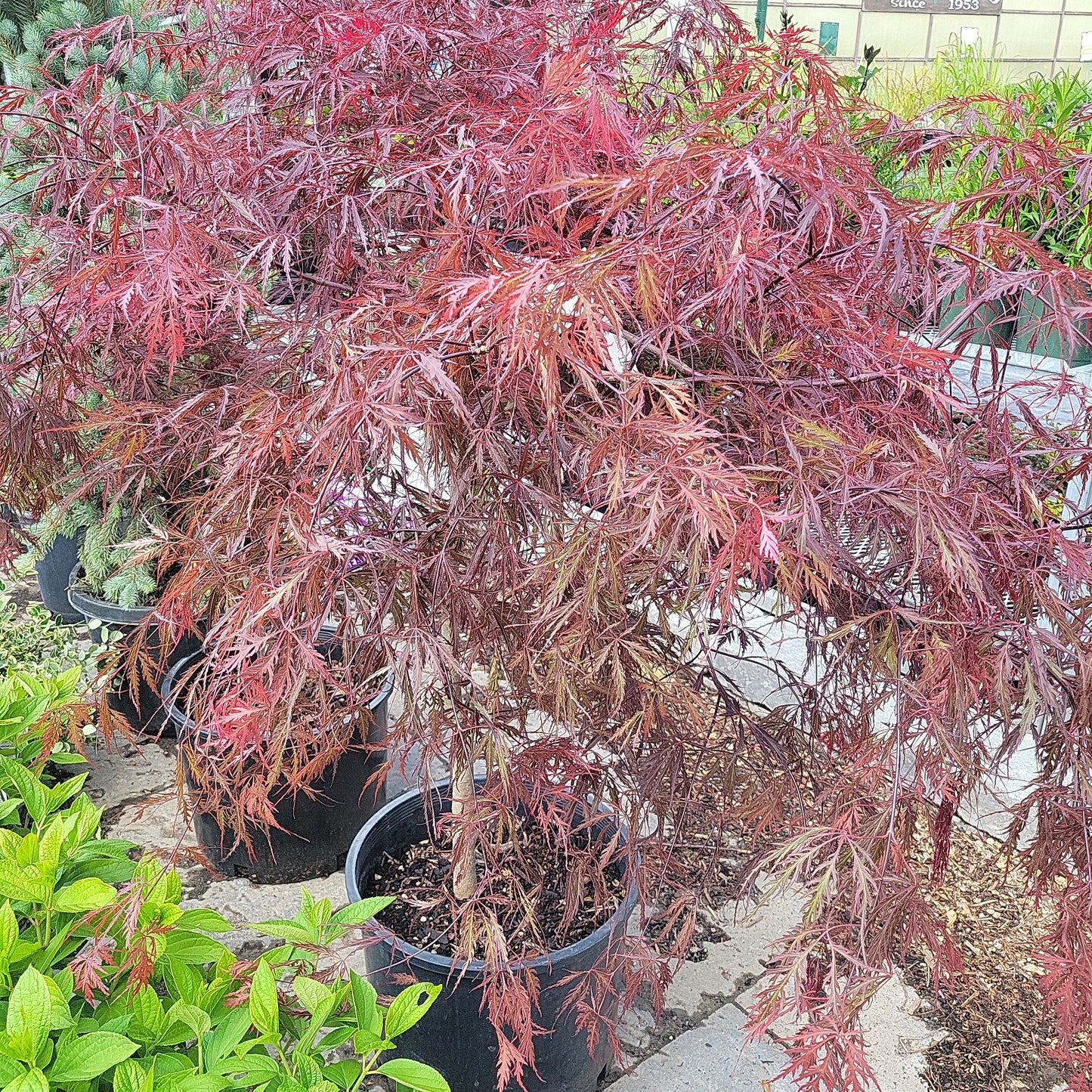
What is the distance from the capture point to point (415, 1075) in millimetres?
1255

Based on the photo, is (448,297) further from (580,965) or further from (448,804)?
(448,804)

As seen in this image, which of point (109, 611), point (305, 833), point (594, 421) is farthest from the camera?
point (109, 611)

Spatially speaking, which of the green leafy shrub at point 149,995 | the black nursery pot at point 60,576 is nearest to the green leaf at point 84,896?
the green leafy shrub at point 149,995

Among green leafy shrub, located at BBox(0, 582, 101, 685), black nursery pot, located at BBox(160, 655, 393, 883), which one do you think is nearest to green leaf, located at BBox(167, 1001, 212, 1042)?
black nursery pot, located at BBox(160, 655, 393, 883)

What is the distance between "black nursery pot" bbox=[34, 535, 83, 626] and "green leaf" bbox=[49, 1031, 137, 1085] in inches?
96.5

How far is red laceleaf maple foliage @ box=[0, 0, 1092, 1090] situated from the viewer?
957 millimetres

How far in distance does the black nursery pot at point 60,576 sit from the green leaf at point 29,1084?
252cm

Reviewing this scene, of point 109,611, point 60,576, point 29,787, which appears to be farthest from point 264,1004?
point 60,576

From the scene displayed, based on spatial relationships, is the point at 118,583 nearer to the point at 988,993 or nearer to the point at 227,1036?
the point at 227,1036

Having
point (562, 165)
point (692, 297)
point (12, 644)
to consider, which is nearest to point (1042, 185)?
point (692, 297)

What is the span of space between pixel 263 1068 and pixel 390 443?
821 millimetres

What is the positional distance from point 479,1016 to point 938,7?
37.6 ft

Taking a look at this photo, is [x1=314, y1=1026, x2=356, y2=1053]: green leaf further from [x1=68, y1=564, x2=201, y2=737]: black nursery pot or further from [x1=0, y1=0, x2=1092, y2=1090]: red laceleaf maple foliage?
[x1=68, y1=564, x2=201, y2=737]: black nursery pot

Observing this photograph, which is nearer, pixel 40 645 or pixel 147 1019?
pixel 147 1019
